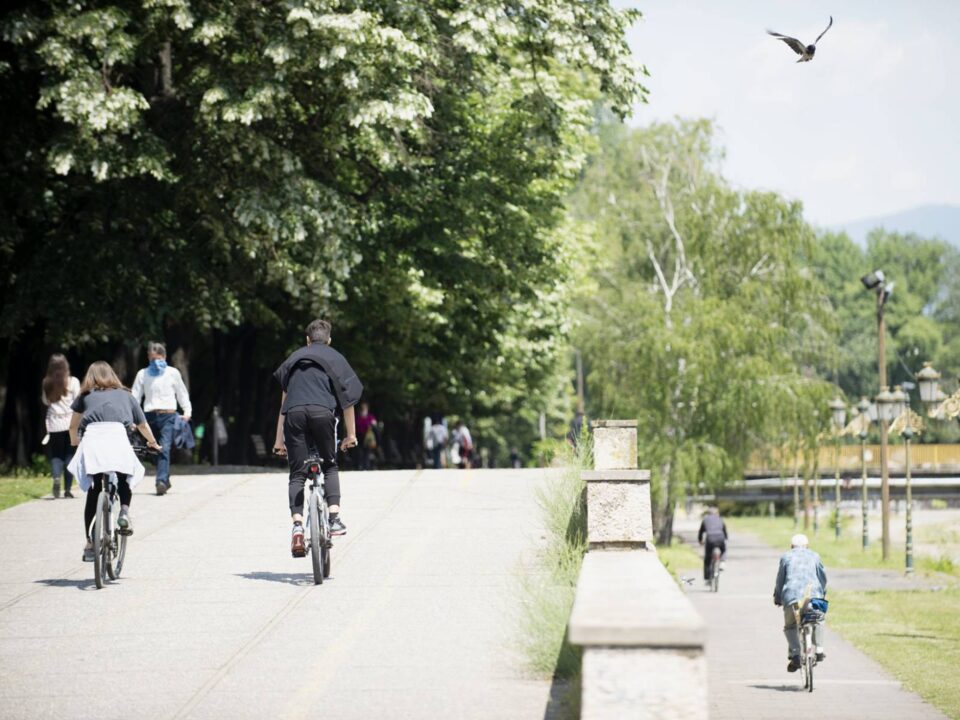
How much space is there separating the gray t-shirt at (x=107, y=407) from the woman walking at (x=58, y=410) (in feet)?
19.0

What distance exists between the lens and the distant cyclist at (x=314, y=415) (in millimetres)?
12242

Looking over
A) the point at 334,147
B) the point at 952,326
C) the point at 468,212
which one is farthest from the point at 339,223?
the point at 952,326

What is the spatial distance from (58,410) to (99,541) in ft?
22.6

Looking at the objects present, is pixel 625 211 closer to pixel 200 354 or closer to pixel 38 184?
pixel 200 354

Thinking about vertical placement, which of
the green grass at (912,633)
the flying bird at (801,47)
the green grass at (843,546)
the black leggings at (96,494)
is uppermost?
the flying bird at (801,47)

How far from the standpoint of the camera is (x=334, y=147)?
26.9 m

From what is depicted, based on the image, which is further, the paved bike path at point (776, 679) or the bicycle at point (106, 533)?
the paved bike path at point (776, 679)

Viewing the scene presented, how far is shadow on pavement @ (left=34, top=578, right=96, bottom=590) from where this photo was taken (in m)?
12.9

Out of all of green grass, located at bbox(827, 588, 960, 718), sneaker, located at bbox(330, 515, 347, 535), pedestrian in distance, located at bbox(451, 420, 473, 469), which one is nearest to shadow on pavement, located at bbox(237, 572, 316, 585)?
sneaker, located at bbox(330, 515, 347, 535)

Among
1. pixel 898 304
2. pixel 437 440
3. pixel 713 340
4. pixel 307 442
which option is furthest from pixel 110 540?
pixel 898 304

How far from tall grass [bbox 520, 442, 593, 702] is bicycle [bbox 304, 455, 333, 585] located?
1.60 m

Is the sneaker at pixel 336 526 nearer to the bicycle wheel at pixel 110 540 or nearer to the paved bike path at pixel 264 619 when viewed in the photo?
the paved bike path at pixel 264 619


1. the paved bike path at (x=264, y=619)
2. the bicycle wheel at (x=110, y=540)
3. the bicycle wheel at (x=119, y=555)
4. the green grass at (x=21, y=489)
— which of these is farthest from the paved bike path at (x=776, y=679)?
the green grass at (x=21, y=489)

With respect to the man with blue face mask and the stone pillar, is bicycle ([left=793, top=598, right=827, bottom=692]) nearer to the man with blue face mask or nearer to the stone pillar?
the stone pillar
